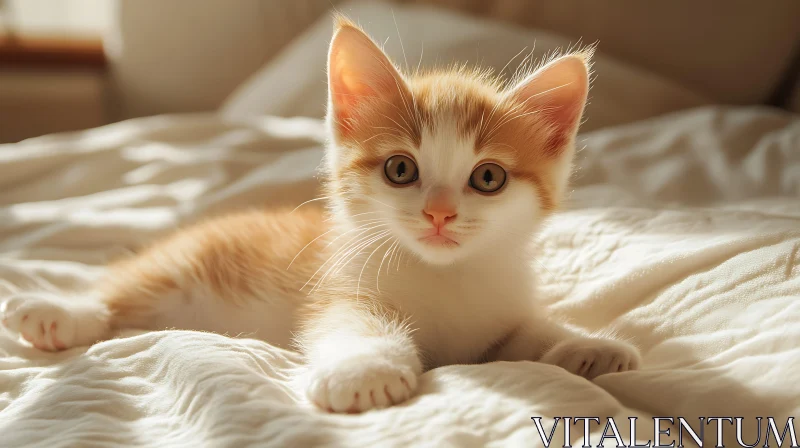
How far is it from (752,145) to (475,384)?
1.31m

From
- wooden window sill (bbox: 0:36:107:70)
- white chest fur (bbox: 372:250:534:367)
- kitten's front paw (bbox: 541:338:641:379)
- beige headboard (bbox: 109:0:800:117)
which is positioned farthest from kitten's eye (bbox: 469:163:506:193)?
wooden window sill (bbox: 0:36:107:70)

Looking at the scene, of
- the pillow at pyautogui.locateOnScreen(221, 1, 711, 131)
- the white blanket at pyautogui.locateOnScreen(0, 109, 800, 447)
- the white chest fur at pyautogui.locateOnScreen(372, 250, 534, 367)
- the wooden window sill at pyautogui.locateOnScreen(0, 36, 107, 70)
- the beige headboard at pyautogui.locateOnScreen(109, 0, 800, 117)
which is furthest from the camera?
the wooden window sill at pyautogui.locateOnScreen(0, 36, 107, 70)

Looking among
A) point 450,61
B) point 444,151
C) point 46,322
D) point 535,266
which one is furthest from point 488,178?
point 450,61

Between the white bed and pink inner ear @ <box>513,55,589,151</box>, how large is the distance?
24 centimetres

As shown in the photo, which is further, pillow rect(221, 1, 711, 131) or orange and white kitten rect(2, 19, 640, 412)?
pillow rect(221, 1, 711, 131)

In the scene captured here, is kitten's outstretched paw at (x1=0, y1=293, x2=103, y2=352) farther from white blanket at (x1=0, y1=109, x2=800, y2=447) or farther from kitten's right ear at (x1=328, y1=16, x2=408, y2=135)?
kitten's right ear at (x1=328, y1=16, x2=408, y2=135)

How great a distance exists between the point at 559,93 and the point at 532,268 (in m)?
0.28

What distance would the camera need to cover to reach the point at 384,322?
92cm

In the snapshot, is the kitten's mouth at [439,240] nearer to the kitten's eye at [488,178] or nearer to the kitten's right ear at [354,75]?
the kitten's eye at [488,178]

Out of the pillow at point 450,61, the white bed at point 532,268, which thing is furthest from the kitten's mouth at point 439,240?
the pillow at point 450,61

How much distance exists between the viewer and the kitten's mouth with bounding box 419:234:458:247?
0.88 metres

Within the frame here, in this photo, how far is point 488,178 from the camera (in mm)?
938

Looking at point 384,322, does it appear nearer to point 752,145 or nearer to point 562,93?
point 562,93

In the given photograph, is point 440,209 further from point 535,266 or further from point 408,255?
point 535,266
